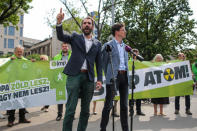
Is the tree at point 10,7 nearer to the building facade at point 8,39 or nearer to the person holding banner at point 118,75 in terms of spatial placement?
the person holding banner at point 118,75

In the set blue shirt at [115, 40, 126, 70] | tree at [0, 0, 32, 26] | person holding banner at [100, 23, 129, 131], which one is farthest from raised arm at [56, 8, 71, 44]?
tree at [0, 0, 32, 26]

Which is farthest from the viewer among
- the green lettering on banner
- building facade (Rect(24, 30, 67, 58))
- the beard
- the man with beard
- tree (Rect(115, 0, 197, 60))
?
building facade (Rect(24, 30, 67, 58))

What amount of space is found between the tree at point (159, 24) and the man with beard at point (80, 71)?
22538mm

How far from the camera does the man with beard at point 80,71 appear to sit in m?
2.93

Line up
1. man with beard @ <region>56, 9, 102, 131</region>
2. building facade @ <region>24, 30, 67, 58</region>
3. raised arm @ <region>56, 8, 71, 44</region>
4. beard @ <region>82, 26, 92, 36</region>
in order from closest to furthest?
raised arm @ <region>56, 8, 71, 44</region> < man with beard @ <region>56, 9, 102, 131</region> < beard @ <region>82, 26, 92, 36</region> < building facade @ <region>24, 30, 67, 58</region>

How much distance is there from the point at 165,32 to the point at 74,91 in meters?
25.7

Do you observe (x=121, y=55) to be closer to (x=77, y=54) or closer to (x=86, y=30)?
(x=86, y=30)

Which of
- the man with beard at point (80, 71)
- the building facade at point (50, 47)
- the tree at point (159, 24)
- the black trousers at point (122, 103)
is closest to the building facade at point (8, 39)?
the building facade at point (50, 47)

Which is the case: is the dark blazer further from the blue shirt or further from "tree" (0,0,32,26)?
"tree" (0,0,32,26)

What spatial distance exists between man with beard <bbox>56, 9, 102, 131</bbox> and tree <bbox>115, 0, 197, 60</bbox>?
22538 mm

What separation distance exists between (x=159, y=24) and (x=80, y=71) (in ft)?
83.2

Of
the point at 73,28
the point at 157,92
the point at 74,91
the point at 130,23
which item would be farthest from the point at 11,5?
the point at 130,23

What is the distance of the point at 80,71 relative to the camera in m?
3.05

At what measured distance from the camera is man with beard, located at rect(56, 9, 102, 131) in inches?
115
